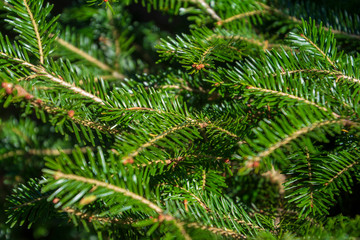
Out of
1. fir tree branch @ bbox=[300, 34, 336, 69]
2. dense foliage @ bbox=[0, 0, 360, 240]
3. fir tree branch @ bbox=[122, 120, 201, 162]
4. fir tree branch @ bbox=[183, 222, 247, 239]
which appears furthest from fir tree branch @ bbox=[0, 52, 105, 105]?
fir tree branch @ bbox=[300, 34, 336, 69]

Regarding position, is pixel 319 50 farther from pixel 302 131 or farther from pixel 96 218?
pixel 96 218

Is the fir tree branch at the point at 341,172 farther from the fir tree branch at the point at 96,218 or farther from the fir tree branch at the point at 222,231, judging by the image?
the fir tree branch at the point at 96,218

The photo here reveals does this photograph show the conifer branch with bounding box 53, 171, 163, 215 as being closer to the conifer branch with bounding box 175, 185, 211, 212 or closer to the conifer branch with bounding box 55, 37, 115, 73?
the conifer branch with bounding box 175, 185, 211, 212

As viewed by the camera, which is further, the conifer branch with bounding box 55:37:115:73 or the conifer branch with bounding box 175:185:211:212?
the conifer branch with bounding box 55:37:115:73

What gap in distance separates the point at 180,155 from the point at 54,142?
0.53m

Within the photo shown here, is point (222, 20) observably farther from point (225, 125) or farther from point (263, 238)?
point (263, 238)

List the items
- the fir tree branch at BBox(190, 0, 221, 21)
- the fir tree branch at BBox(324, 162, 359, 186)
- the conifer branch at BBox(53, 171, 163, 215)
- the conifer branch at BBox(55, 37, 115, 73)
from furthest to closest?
the conifer branch at BBox(55, 37, 115, 73)
the fir tree branch at BBox(190, 0, 221, 21)
the fir tree branch at BBox(324, 162, 359, 186)
the conifer branch at BBox(53, 171, 163, 215)

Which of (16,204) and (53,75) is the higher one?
(53,75)

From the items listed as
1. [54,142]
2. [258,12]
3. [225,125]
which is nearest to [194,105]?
[225,125]

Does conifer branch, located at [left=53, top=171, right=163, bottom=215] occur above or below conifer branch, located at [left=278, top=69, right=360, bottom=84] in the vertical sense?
below

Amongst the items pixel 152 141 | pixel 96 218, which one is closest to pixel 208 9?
pixel 152 141

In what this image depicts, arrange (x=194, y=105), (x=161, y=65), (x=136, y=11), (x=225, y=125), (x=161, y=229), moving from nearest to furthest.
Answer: (x=161, y=229)
(x=225, y=125)
(x=194, y=105)
(x=161, y=65)
(x=136, y=11)

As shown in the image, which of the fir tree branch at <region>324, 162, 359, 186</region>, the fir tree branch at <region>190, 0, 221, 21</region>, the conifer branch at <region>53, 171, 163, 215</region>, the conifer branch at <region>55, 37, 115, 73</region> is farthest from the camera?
the conifer branch at <region>55, 37, 115, 73</region>

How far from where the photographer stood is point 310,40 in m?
0.49
